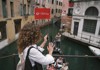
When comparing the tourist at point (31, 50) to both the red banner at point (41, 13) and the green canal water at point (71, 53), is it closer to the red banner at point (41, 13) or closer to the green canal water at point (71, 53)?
the red banner at point (41, 13)

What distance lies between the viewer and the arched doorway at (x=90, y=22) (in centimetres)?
1094

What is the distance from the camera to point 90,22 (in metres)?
11.4

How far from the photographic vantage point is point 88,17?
1136 cm

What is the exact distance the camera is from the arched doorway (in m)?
10.9

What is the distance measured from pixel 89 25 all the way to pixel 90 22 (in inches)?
12.4

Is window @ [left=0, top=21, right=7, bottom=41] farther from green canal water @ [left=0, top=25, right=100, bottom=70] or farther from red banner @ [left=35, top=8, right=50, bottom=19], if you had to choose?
red banner @ [left=35, top=8, right=50, bottom=19]

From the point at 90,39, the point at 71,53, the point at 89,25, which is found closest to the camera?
the point at 71,53

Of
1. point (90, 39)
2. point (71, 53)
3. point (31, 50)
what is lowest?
point (71, 53)

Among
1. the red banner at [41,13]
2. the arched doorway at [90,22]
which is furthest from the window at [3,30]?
the arched doorway at [90,22]

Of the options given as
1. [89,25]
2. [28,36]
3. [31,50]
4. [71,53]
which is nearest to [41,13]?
[28,36]

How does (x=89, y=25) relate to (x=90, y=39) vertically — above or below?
above

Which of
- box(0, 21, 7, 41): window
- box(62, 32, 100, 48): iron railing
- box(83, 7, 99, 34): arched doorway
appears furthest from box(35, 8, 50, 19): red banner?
box(83, 7, 99, 34): arched doorway

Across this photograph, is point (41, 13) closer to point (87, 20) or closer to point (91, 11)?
point (91, 11)

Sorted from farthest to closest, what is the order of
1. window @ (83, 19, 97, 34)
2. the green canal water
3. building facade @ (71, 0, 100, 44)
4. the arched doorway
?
window @ (83, 19, 97, 34) < the arched doorway < building facade @ (71, 0, 100, 44) < the green canal water
